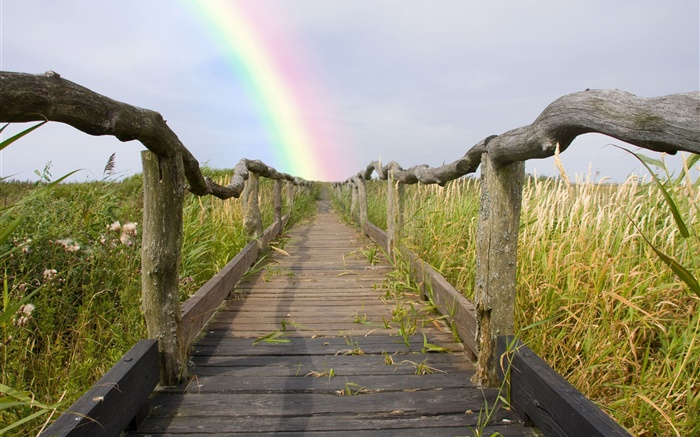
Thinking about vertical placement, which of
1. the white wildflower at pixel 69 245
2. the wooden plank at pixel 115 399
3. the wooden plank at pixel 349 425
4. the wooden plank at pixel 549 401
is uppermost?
the white wildflower at pixel 69 245

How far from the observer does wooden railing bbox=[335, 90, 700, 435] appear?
132 centimetres

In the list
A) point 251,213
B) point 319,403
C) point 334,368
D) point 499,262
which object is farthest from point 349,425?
point 251,213

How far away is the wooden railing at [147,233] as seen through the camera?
1.53 m

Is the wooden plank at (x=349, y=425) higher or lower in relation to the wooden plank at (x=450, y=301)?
lower

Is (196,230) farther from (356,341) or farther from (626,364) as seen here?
(626,364)

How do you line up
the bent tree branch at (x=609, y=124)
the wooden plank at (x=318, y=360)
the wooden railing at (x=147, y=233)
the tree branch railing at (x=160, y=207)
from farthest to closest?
the wooden plank at (x=318, y=360)
the tree branch railing at (x=160, y=207)
the wooden railing at (x=147, y=233)
the bent tree branch at (x=609, y=124)

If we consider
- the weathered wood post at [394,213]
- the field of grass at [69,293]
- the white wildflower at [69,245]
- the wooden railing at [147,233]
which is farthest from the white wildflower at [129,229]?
the weathered wood post at [394,213]

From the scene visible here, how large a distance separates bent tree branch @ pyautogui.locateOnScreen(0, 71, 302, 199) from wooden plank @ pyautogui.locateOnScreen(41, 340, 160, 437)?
0.96 meters

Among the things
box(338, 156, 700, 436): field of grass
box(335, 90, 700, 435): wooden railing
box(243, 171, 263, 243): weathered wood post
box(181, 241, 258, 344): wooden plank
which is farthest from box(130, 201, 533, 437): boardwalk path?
box(243, 171, 263, 243): weathered wood post

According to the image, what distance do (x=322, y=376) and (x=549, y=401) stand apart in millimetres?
1264

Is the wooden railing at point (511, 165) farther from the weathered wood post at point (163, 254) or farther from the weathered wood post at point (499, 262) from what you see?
the weathered wood post at point (163, 254)

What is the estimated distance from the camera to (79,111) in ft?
5.49

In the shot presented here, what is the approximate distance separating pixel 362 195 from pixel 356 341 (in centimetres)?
596

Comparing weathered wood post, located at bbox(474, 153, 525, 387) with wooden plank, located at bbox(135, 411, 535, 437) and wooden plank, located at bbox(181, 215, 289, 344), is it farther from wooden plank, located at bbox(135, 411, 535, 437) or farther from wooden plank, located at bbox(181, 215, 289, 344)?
wooden plank, located at bbox(181, 215, 289, 344)
